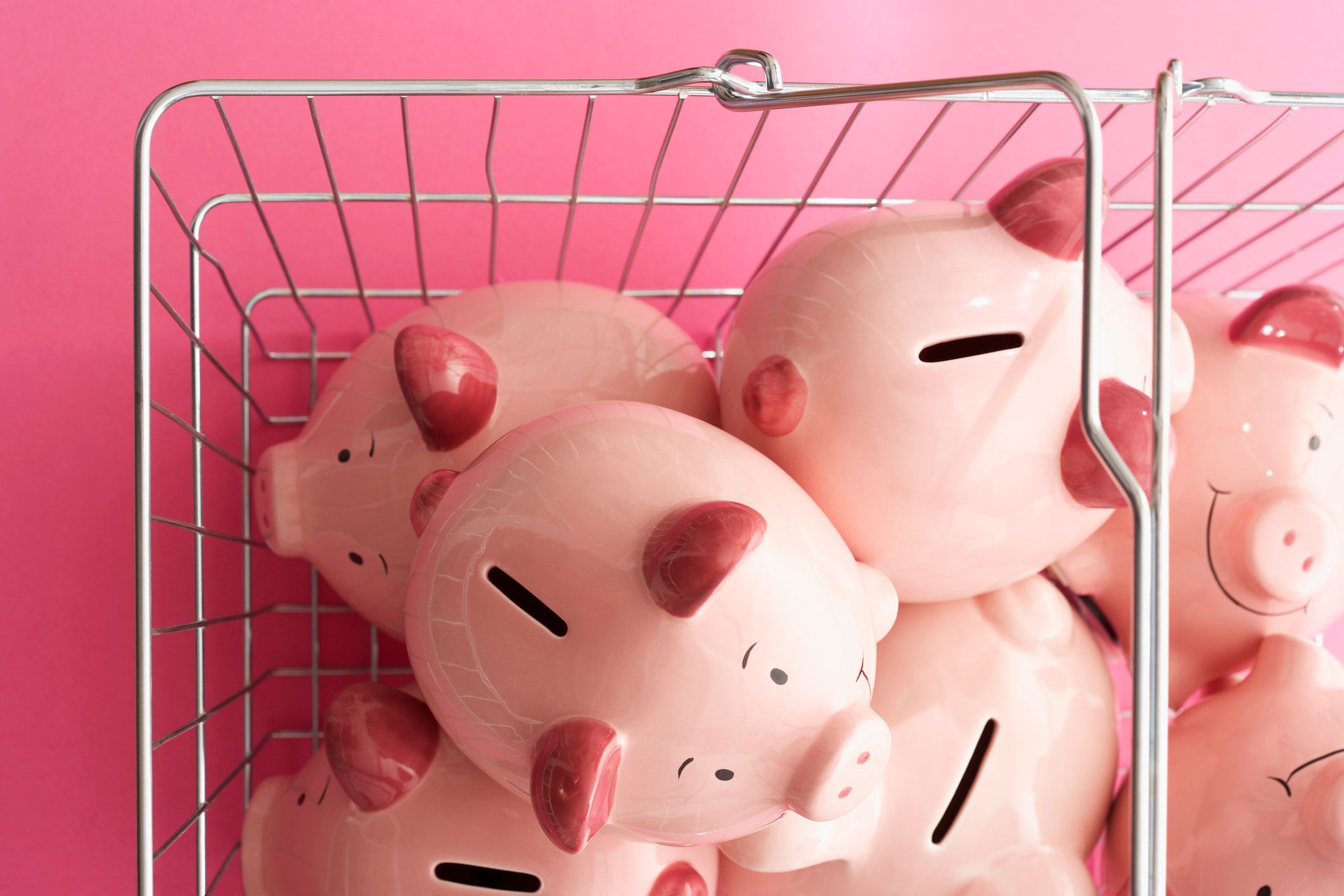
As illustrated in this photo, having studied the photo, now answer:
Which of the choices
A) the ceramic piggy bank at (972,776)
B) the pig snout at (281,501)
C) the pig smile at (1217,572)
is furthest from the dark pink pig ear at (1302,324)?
the pig snout at (281,501)

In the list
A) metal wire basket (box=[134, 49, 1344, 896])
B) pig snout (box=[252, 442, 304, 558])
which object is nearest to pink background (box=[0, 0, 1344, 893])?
metal wire basket (box=[134, 49, 1344, 896])

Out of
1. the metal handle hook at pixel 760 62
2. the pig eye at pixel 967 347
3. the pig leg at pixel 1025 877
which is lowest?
the pig leg at pixel 1025 877

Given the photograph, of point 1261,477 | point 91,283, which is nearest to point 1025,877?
point 1261,477

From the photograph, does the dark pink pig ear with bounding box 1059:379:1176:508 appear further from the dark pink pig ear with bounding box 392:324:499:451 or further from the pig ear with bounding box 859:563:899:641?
the dark pink pig ear with bounding box 392:324:499:451

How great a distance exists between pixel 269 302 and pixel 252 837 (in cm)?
44

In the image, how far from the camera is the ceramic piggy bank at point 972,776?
0.56 m

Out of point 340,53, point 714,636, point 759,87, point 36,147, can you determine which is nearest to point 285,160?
point 340,53

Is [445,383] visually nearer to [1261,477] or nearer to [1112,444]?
[1112,444]

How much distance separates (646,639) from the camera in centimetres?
43

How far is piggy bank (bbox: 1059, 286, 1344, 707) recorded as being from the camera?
0.59m

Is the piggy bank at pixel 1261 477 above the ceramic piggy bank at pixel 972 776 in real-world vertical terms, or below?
above

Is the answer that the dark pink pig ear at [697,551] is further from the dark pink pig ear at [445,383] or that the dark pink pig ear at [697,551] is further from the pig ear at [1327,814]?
the pig ear at [1327,814]

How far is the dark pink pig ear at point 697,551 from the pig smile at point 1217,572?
0.35 meters

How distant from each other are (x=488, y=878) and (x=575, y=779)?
0.58 ft
